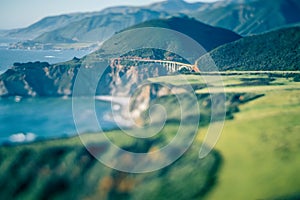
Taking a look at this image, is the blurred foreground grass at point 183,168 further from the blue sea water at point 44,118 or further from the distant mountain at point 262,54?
the distant mountain at point 262,54

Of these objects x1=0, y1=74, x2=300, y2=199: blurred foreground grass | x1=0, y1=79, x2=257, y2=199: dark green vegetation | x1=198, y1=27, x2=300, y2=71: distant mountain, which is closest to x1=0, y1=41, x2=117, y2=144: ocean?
x1=0, y1=79, x2=257, y2=199: dark green vegetation

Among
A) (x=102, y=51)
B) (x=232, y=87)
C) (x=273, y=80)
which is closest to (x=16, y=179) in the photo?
(x=232, y=87)

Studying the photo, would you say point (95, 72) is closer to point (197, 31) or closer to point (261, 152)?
point (197, 31)

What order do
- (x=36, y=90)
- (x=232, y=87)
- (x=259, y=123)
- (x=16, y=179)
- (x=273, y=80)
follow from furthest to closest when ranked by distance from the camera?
(x=36, y=90)
(x=273, y=80)
(x=232, y=87)
(x=259, y=123)
(x=16, y=179)

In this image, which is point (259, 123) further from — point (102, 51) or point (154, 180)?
point (102, 51)

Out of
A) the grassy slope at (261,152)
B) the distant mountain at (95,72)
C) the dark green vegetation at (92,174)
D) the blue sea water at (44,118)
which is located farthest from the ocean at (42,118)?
the grassy slope at (261,152)
